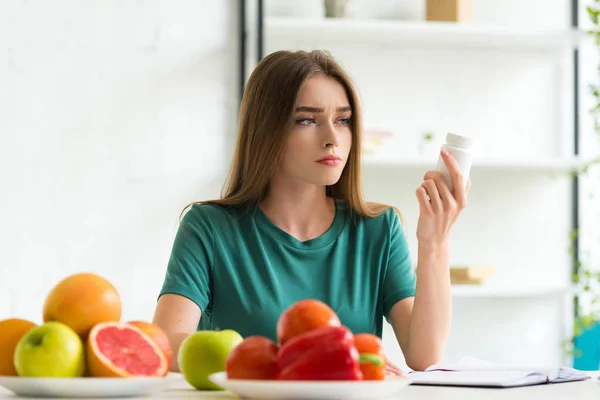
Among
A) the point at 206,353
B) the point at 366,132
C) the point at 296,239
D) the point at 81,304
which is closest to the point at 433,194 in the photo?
the point at 296,239

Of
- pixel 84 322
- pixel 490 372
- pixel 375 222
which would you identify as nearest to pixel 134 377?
pixel 84 322

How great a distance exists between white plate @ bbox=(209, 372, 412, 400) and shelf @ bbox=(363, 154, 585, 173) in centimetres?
188

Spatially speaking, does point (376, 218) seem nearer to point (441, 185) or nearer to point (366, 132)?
point (441, 185)

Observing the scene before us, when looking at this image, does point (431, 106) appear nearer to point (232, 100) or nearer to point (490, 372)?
point (232, 100)

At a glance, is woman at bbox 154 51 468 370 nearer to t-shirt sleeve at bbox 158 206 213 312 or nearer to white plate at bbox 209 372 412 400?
t-shirt sleeve at bbox 158 206 213 312

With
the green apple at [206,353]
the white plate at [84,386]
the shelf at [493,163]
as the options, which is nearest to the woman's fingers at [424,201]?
the green apple at [206,353]

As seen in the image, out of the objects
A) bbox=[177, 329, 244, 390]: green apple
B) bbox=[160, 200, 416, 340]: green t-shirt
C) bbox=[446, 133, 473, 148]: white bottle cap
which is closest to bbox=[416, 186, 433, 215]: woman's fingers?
bbox=[446, 133, 473, 148]: white bottle cap

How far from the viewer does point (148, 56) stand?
2.84 metres

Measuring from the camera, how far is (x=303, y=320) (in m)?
0.88

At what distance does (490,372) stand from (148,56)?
192 cm

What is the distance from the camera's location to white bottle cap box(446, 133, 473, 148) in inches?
54.1

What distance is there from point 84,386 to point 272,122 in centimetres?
93

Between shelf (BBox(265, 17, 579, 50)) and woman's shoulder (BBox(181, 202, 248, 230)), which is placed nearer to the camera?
woman's shoulder (BBox(181, 202, 248, 230))

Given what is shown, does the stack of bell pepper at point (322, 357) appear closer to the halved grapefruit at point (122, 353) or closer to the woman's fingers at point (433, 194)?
the halved grapefruit at point (122, 353)
